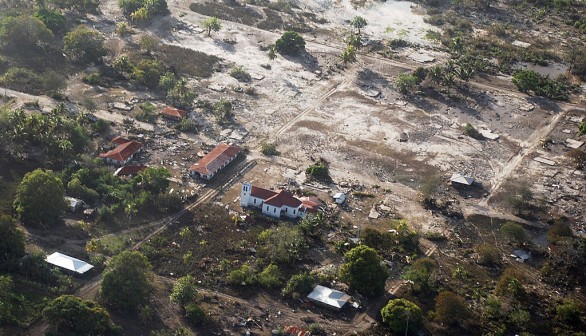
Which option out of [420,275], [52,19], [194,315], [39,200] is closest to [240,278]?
[194,315]

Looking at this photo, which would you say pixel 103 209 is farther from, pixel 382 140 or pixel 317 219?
pixel 382 140

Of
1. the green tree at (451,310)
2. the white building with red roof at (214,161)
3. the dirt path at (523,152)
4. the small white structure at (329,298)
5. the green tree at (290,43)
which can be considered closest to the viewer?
the green tree at (451,310)

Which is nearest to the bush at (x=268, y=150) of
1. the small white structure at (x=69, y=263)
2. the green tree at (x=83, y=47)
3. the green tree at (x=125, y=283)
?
the small white structure at (x=69, y=263)

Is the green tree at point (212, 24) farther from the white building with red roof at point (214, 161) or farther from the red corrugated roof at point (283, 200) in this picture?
the red corrugated roof at point (283, 200)

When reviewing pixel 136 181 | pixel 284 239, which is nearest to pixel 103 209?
pixel 136 181

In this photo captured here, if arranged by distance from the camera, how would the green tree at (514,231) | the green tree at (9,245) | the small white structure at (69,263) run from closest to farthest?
the green tree at (9,245)
the small white structure at (69,263)
the green tree at (514,231)

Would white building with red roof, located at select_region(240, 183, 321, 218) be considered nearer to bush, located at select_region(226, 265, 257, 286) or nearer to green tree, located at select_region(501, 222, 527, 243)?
bush, located at select_region(226, 265, 257, 286)
